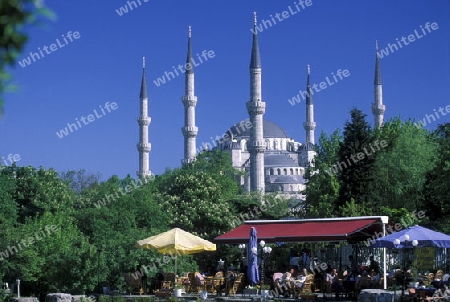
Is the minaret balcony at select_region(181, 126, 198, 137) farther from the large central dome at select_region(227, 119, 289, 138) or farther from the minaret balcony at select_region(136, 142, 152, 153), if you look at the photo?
the large central dome at select_region(227, 119, 289, 138)

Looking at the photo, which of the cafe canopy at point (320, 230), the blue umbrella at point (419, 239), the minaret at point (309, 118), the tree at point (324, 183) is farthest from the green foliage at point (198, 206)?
the minaret at point (309, 118)

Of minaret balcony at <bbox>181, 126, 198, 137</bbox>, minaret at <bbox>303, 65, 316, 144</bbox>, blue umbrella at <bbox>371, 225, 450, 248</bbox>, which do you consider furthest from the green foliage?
minaret at <bbox>303, 65, 316, 144</bbox>

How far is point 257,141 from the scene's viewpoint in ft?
262

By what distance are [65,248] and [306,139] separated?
8629cm

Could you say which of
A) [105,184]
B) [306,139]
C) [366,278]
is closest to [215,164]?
[105,184]

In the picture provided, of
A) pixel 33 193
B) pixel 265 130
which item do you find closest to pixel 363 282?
pixel 33 193

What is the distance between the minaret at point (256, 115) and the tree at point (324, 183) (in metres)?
18.4

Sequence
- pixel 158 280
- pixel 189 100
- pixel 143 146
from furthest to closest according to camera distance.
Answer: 1. pixel 143 146
2. pixel 189 100
3. pixel 158 280

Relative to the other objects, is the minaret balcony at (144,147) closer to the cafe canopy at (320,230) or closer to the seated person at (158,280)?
the cafe canopy at (320,230)

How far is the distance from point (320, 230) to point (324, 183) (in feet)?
92.6

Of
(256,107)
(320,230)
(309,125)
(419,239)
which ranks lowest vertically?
(419,239)

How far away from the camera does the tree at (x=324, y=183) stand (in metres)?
44.4

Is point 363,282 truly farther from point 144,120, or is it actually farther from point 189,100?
point 144,120

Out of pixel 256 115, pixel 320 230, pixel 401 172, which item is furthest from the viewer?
pixel 256 115
